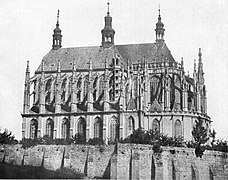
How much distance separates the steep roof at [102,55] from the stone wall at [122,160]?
118ft

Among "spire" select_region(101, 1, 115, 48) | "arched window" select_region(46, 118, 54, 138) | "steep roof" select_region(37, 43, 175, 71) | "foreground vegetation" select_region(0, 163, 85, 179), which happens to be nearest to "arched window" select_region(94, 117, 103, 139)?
"arched window" select_region(46, 118, 54, 138)

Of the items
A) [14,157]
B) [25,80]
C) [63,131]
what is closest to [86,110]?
[63,131]

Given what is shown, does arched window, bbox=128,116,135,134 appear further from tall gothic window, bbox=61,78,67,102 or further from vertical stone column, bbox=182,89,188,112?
tall gothic window, bbox=61,78,67,102

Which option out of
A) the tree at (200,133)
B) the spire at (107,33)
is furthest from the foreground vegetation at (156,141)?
the spire at (107,33)

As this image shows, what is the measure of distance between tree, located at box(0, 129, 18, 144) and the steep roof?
2870 cm

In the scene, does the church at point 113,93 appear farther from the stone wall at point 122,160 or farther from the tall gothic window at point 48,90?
the stone wall at point 122,160

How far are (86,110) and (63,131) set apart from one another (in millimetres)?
5139

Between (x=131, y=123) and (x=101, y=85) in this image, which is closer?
(x=131, y=123)

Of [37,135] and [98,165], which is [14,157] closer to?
[98,165]

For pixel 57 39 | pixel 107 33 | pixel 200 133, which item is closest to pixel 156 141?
pixel 200 133

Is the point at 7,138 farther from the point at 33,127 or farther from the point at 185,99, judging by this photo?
the point at 185,99

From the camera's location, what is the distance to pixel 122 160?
71312mm

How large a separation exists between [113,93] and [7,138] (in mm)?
26144

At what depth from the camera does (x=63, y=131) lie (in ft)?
337
